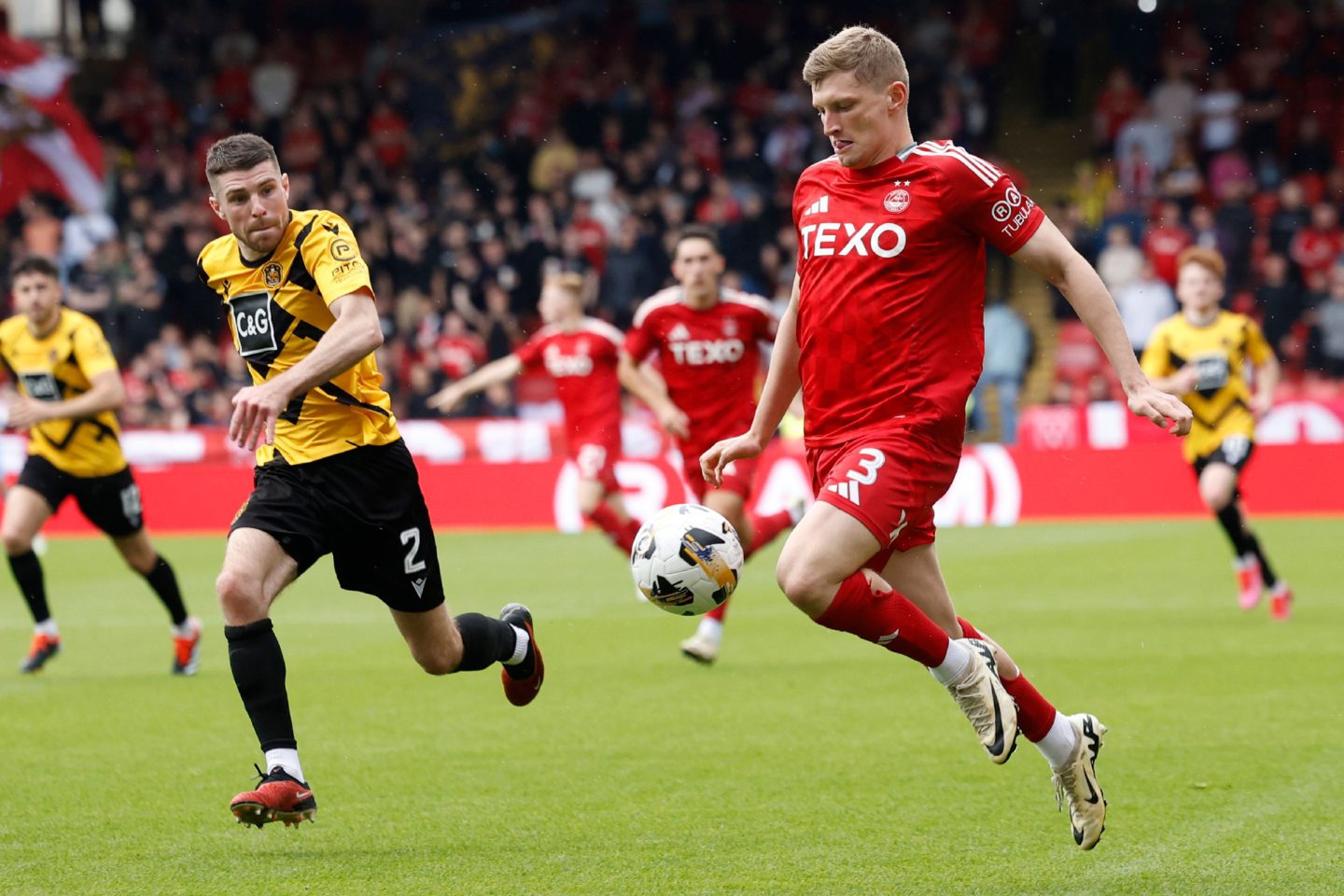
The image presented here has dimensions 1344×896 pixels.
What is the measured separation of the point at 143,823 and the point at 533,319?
58.0 ft

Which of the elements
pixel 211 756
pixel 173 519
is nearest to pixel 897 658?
pixel 211 756

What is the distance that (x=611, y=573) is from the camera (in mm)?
14852

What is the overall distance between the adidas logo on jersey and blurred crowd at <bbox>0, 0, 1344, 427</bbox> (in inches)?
607

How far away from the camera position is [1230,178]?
22.6m

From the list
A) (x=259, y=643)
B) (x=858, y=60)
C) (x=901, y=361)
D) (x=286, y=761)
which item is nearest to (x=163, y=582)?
(x=259, y=643)

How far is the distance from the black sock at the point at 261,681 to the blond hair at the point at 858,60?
2.36 m

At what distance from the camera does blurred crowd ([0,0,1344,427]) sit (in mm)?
22172

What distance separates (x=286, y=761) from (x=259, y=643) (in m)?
0.39

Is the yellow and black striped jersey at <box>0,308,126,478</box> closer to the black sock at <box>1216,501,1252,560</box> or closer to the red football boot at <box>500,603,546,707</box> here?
the red football boot at <box>500,603,546,707</box>

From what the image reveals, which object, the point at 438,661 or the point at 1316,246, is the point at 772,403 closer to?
the point at 438,661

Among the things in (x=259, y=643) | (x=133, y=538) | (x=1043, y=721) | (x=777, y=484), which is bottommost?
(x=777, y=484)

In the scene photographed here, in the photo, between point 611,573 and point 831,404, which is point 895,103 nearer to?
point 831,404

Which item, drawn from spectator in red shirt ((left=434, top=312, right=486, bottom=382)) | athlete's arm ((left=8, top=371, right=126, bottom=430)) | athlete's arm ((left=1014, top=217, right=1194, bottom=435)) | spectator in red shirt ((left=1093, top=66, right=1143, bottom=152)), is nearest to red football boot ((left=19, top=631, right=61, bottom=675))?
athlete's arm ((left=8, top=371, right=126, bottom=430))

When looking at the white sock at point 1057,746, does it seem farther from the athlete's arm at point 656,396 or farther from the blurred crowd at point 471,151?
the blurred crowd at point 471,151
